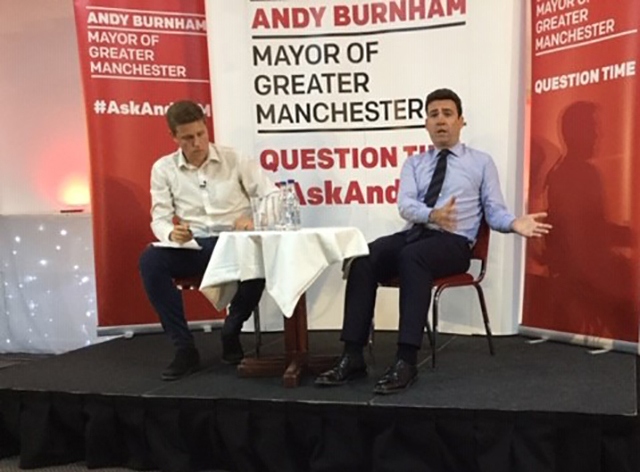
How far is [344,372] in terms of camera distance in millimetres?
2557

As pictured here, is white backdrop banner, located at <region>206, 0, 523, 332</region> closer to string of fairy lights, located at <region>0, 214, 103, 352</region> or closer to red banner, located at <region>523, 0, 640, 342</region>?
red banner, located at <region>523, 0, 640, 342</region>

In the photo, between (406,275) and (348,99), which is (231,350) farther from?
(348,99)

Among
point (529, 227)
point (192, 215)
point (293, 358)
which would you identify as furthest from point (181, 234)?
point (529, 227)

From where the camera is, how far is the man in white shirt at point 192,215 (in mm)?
2850

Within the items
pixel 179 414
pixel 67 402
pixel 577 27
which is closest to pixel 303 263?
pixel 179 414

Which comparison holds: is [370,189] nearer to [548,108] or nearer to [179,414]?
[548,108]

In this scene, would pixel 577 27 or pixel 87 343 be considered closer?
pixel 577 27

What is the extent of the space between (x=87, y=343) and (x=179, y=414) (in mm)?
1870

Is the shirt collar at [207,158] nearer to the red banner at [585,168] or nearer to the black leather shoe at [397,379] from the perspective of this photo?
the black leather shoe at [397,379]

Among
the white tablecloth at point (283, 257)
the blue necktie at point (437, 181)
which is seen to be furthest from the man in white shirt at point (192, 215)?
the blue necktie at point (437, 181)

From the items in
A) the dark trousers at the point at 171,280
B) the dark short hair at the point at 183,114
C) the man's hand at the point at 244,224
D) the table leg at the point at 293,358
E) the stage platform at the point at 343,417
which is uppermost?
the dark short hair at the point at 183,114

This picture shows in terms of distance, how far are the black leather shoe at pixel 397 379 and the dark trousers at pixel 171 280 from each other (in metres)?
0.77

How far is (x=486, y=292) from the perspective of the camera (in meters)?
3.35

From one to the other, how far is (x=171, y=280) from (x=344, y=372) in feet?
2.72
